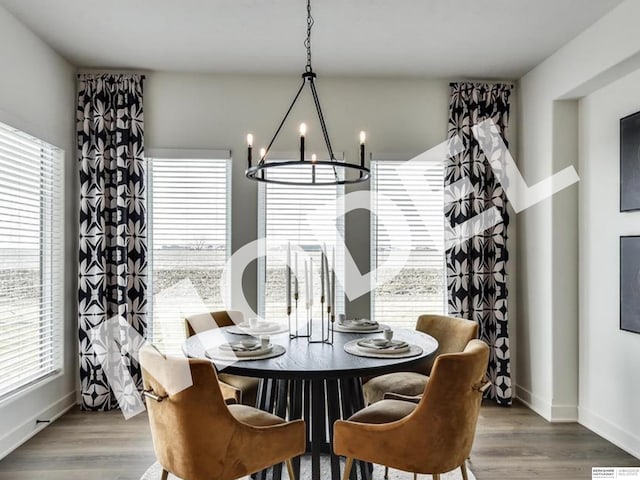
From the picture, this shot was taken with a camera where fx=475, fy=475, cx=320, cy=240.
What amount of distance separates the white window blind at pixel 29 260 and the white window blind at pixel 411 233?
2509 mm

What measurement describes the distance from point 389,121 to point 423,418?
2.69 metres

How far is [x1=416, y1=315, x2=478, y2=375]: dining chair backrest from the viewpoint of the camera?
2997 millimetres

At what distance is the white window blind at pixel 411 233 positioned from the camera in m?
4.07

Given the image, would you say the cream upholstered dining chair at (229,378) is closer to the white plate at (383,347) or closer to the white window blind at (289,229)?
the white window blind at (289,229)

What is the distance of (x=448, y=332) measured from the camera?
316cm

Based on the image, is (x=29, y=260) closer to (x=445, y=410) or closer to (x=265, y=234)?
(x=265, y=234)

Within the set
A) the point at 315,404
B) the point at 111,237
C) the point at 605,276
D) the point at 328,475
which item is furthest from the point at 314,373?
the point at 111,237

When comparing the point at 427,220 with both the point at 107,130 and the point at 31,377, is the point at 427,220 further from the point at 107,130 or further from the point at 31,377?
the point at 31,377

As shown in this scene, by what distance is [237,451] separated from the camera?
194 centimetres

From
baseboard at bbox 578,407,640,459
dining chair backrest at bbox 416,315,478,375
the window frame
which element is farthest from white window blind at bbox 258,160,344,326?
baseboard at bbox 578,407,640,459

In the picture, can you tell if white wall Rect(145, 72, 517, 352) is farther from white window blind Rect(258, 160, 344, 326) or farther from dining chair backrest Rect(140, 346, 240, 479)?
dining chair backrest Rect(140, 346, 240, 479)

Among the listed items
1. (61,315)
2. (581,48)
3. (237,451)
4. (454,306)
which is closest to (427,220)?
(454,306)

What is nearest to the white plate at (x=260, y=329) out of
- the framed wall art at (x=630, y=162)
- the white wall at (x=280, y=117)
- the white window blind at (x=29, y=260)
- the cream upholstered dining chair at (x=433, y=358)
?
the cream upholstered dining chair at (x=433, y=358)

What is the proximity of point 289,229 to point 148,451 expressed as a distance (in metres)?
1.92
